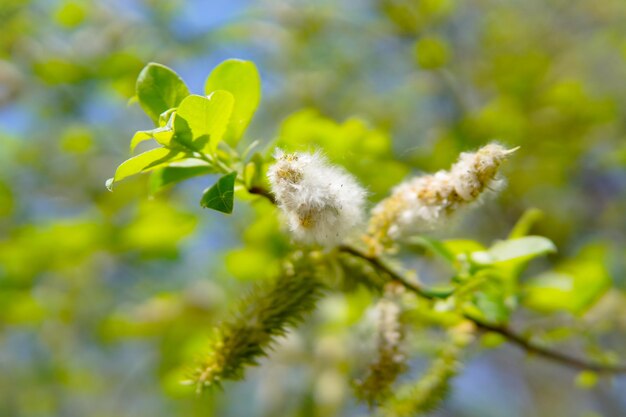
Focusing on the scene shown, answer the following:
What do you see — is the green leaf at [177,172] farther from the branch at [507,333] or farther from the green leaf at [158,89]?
the branch at [507,333]

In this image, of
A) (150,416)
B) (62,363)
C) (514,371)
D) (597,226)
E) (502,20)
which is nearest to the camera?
(62,363)

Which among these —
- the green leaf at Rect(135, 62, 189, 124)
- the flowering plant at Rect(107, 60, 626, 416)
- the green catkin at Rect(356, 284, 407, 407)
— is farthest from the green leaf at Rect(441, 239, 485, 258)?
the green leaf at Rect(135, 62, 189, 124)

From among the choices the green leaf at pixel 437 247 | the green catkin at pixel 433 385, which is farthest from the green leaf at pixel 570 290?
the green leaf at pixel 437 247

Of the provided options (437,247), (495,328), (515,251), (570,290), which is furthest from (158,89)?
(570,290)

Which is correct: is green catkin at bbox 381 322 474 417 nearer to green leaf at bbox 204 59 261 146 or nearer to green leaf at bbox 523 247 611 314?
green leaf at bbox 523 247 611 314

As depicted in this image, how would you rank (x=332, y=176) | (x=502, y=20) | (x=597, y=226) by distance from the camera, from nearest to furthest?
(x=332, y=176), (x=597, y=226), (x=502, y=20)

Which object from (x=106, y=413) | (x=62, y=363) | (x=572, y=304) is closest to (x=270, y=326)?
(x=572, y=304)

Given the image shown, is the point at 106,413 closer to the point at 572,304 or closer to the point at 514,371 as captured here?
the point at 514,371

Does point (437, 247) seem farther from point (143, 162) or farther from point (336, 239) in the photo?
point (143, 162)

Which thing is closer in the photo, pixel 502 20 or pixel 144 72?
pixel 144 72
